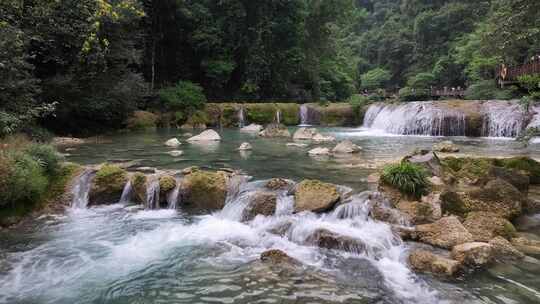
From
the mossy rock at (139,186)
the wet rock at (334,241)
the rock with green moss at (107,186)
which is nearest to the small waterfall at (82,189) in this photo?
the rock with green moss at (107,186)

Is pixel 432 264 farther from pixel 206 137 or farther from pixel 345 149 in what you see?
pixel 206 137

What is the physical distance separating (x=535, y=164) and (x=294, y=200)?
5839mm

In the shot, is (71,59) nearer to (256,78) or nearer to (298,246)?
(298,246)

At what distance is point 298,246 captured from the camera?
630 centimetres

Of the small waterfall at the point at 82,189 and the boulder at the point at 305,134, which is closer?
the small waterfall at the point at 82,189

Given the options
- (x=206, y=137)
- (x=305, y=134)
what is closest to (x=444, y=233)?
(x=305, y=134)

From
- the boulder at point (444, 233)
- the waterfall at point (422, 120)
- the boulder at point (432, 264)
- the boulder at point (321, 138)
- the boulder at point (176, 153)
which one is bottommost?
the boulder at point (432, 264)

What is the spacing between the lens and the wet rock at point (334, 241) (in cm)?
606

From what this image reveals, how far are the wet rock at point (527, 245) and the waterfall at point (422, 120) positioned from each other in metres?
15.3

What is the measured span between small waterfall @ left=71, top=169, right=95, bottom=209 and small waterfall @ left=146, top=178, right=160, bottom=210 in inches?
53.0

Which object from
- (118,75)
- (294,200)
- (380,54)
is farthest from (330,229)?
(380,54)

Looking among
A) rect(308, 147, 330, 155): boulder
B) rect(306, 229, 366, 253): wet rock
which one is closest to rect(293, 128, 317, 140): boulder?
rect(308, 147, 330, 155): boulder

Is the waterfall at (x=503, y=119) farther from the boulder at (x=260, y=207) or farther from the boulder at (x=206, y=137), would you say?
the boulder at (x=260, y=207)

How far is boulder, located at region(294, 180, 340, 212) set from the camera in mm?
7316
